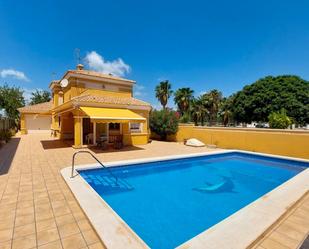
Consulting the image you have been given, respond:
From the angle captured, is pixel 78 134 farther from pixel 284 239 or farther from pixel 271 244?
pixel 284 239

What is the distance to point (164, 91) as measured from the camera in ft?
219

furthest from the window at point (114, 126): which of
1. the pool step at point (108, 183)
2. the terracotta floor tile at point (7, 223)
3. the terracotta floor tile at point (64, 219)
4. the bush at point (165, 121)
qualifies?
the terracotta floor tile at point (7, 223)

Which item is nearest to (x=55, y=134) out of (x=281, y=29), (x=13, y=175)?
(x=13, y=175)

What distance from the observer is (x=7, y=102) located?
56.9 metres

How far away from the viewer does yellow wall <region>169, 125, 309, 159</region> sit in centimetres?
2002

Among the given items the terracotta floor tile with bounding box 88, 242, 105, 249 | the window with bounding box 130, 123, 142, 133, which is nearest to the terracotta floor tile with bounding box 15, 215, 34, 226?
the terracotta floor tile with bounding box 88, 242, 105, 249

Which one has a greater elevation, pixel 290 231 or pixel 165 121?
pixel 165 121

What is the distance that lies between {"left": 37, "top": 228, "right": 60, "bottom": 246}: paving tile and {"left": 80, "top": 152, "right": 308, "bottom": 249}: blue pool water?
3.16 m

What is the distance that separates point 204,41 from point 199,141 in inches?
736

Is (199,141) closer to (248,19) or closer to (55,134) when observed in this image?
(248,19)

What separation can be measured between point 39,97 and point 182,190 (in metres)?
85.5

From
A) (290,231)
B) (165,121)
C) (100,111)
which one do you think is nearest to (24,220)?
(290,231)

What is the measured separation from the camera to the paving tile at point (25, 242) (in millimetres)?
5047

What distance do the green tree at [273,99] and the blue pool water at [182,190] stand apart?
44115mm
